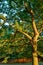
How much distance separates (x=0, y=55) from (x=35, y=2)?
4.01m

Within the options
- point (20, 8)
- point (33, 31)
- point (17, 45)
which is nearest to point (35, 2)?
point (20, 8)

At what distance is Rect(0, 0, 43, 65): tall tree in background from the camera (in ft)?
50.5

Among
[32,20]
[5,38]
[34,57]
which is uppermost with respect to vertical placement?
[32,20]

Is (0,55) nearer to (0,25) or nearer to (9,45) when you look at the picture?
(9,45)

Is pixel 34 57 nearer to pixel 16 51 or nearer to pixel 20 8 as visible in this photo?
pixel 16 51

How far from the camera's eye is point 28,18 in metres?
16.3

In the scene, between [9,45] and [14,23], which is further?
[9,45]

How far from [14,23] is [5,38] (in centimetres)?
122

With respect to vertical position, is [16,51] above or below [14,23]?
below

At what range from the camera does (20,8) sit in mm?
15703

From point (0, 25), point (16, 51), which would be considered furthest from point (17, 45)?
point (0, 25)

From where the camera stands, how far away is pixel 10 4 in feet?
51.6

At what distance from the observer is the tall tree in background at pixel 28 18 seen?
1540 centimetres

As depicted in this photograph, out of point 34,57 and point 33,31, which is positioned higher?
point 33,31
